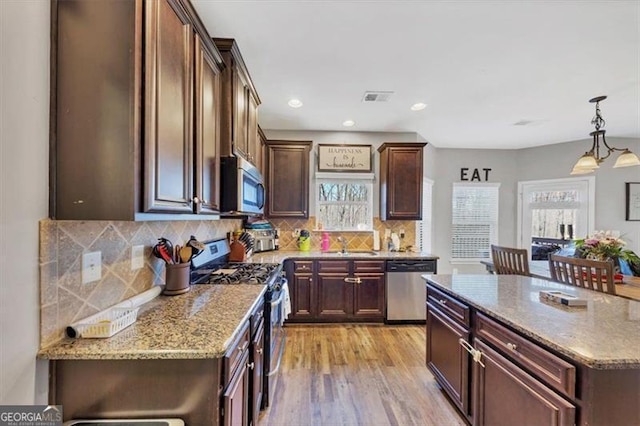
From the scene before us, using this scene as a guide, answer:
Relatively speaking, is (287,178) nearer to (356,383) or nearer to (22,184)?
(356,383)

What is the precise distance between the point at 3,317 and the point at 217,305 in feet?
2.65

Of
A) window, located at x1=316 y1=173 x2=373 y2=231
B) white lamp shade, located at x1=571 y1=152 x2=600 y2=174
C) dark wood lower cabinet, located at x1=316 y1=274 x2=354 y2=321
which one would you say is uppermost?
white lamp shade, located at x1=571 y1=152 x2=600 y2=174

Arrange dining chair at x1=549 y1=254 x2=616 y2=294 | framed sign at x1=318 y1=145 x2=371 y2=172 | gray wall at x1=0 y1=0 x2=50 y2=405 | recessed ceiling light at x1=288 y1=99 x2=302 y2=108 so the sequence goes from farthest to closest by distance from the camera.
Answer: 1. framed sign at x1=318 y1=145 x2=371 y2=172
2. recessed ceiling light at x1=288 y1=99 x2=302 y2=108
3. dining chair at x1=549 y1=254 x2=616 y2=294
4. gray wall at x1=0 y1=0 x2=50 y2=405

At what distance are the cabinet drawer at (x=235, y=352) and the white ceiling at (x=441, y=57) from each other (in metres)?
1.97

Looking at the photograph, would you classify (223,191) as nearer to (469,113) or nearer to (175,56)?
(175,56)

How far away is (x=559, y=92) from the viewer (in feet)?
9.66

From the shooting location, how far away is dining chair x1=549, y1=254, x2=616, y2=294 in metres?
2.15

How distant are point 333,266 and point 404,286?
0.98 metres

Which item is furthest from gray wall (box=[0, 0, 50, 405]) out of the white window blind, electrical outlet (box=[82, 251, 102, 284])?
the white window blind

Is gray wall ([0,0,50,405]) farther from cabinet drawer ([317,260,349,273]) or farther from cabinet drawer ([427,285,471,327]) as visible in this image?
cabinet drawer ([317,260,349,273])

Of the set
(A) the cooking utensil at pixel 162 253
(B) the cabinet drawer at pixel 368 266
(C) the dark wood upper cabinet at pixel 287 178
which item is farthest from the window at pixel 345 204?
(A) the cooking utensil at pixel 162 253

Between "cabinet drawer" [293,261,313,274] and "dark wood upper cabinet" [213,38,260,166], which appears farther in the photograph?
"cabinet drawer" [293,261,313,274]

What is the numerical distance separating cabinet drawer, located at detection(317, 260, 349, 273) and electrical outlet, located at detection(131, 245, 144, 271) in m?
2.35

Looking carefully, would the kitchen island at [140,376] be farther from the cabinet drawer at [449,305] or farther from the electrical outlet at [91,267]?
the cabinet drawer at [449,305]
